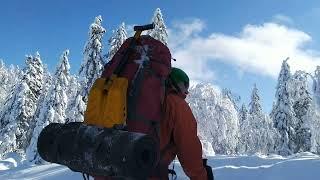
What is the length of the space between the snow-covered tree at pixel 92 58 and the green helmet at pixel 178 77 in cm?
3183

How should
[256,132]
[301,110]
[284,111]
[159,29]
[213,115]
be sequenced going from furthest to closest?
1. [256,132]
2. [213,115]
3. [301,110]
4. [284,111]
5. [159,29]

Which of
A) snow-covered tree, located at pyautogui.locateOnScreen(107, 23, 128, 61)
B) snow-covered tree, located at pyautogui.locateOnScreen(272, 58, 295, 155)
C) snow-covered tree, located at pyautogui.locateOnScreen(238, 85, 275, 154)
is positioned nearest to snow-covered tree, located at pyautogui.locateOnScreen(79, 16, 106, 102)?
snow-covered tree, located at pyautogui.locateOnScreen(107, 23, 128, 61)

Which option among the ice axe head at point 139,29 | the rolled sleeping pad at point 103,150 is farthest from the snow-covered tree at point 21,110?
the rolled sleeping pad at point 103,150

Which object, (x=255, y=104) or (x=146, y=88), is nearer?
(x=146, y=88)

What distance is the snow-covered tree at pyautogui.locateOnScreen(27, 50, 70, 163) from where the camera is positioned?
3647 centimetres

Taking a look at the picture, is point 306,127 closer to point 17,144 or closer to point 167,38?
point 167,38

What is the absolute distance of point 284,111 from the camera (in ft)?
150

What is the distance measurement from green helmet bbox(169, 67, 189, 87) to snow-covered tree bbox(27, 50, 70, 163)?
110ft

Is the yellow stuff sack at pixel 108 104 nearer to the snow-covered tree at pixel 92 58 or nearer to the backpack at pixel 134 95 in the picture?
the backpack at pixel 134 95

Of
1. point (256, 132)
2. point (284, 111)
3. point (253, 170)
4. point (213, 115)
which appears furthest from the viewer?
point (256, 132)

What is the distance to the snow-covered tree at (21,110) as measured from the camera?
41.1 meters

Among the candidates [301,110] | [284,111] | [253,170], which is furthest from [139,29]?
[301,110]

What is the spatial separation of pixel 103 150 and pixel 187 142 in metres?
0.60

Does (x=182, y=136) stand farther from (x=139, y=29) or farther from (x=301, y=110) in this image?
(x=301, y=110)
